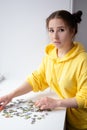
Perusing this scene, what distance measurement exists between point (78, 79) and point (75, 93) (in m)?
0.11

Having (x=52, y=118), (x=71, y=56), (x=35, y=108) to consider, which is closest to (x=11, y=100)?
(x=35, y=108)

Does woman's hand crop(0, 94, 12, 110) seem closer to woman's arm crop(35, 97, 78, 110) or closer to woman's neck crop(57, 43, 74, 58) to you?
woman's arm crop(35, 97, 78, 110)

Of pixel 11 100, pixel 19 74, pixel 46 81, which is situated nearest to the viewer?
pixel 11 100

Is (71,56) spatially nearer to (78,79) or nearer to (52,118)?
(78,79)

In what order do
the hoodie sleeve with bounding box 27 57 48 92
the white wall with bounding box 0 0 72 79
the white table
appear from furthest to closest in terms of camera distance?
the white wall with bounding box 0 0 72 79 → the hoodie sleeve with bounding box 27 57 48 92 → the white table

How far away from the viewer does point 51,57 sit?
144 cm

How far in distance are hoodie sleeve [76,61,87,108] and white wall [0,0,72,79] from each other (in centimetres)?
63

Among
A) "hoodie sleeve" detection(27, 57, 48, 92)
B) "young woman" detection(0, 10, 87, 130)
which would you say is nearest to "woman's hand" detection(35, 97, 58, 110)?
"young woman" detection(0, 10, 87, 130)

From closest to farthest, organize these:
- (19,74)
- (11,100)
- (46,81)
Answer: (11,100), (46,81), (19,74)

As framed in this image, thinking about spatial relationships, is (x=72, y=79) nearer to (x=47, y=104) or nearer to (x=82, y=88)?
(x=82, y=88)

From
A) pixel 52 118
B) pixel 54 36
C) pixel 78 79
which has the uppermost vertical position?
pixel 54 36

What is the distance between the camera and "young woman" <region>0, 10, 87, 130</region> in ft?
4.13

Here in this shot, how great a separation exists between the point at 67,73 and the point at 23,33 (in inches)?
26.6

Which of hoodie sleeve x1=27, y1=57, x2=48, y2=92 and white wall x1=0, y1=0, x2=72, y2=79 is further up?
white wall x1=0, y1=0, x2=72, y2=79
